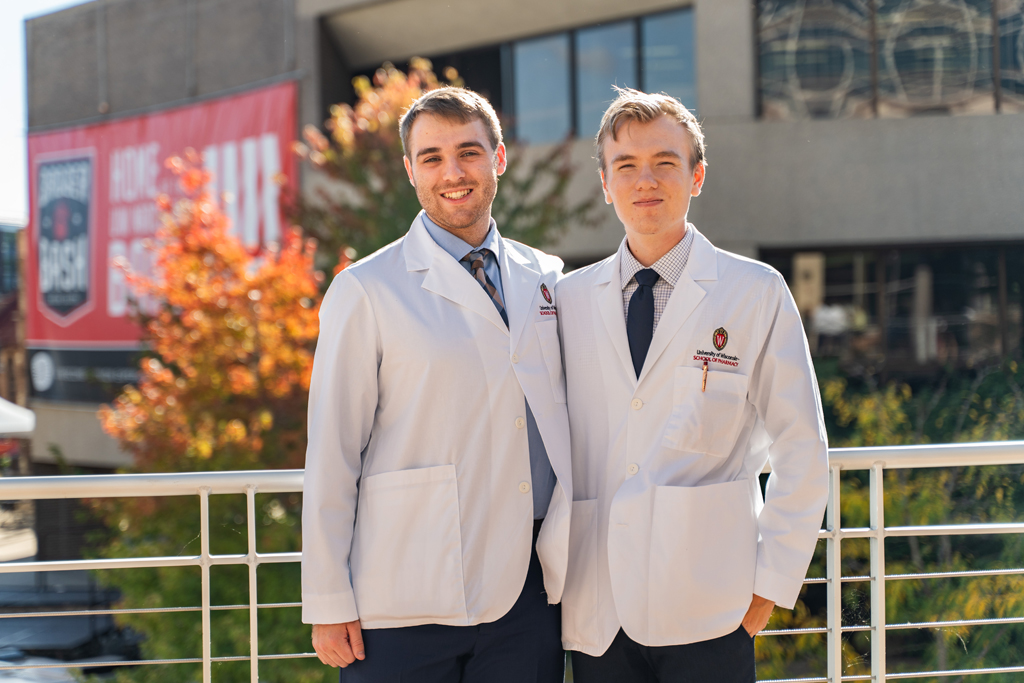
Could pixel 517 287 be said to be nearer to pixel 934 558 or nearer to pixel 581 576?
pixel 581 576

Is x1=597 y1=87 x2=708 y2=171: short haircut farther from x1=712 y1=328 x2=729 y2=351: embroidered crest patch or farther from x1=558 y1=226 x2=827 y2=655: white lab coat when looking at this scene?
x1=712 y1=328 x2=729 y2=351: embroidered crest patch

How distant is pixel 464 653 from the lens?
208 cm

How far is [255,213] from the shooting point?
42.8 feet

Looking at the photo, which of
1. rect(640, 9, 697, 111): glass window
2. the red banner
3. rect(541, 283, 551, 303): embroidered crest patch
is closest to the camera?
rect(541, 283, 551, 303): embroidered crest patch

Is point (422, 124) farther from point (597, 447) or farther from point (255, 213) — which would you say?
point (255, 213)

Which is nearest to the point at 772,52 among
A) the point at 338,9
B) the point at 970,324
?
the point at 970,324

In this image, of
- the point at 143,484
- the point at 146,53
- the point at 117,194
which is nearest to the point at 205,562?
the point at 143,484

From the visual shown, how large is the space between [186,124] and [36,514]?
6524 millimetres

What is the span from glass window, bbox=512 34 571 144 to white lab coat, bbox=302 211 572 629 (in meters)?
10.3

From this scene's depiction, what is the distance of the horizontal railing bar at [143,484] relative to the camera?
2.52m

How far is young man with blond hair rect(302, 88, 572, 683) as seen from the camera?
6.69ft

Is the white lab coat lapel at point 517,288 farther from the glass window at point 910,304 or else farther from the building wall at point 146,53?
the building wall at point 146,53

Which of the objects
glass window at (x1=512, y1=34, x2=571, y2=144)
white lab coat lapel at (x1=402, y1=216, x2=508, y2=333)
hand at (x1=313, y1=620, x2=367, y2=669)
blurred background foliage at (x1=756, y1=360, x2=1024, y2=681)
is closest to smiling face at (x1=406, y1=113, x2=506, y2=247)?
white lab coat lapel at (x1=402, y1=216, x2=508, y2=333)

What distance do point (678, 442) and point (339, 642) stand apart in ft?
3.08
